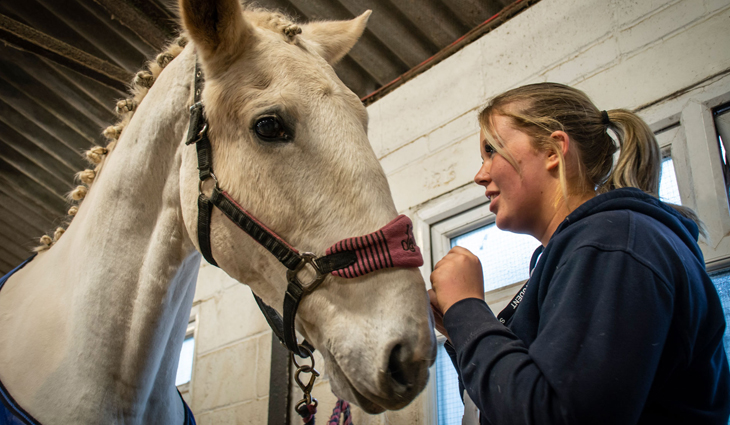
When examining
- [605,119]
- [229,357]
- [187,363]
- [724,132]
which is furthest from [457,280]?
[187,363]

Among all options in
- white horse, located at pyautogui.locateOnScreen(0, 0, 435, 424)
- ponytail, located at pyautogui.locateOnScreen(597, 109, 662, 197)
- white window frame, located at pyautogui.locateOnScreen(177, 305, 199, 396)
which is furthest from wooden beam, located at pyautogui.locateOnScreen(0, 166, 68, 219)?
ponytail, located at pyautogui.locateOnScreen(597, 109, 662, 197)

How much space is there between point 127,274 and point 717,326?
3.96 feet

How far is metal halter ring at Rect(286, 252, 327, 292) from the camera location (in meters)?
0.95

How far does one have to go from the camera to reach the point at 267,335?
2.59 m

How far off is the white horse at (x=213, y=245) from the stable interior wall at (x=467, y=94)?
1084 mm

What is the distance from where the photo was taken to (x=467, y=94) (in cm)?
236

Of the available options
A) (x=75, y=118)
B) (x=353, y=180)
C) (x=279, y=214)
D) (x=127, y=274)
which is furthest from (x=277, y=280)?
(x=75, y=118)

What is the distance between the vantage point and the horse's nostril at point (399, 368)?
2.73ft

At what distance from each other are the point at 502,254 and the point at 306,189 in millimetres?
1166

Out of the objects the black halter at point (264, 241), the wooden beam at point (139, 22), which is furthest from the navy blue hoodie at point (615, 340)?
the wooden beam at point (139, 22)

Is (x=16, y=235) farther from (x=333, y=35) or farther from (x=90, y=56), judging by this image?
(x=333, y=35)

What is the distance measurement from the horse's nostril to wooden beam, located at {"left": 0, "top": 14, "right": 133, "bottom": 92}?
2358 mm

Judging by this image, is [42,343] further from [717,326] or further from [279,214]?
[717,326]

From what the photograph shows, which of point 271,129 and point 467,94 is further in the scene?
point 467,94
